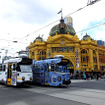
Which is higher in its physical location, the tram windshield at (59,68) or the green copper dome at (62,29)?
the green copper dome at (62,29)

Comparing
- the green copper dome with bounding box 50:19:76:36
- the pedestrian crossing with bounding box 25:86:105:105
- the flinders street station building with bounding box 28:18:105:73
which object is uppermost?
the green copper dome with bounding box 50:19:76:36

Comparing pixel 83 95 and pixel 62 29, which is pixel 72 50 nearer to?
pixel 62 29

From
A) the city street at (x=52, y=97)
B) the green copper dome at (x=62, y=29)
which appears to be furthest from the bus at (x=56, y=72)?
the green copper dome at (x=62, y=29)

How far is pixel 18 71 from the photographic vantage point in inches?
544

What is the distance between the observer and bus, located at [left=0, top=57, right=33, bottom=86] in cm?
1374

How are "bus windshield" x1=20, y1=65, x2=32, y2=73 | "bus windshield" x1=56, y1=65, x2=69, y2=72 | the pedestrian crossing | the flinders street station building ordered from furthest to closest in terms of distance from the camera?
1. the flinders street station building
2. "bus windshield" x1=56, y1=65, x2=69, y2=72
3. "bus windshield" x1=20, y1=65, x2=32, y2=73
4. the pedestrian crossing

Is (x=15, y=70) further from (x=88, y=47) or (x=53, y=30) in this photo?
(x=53, y=30)

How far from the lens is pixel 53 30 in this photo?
55375 mm

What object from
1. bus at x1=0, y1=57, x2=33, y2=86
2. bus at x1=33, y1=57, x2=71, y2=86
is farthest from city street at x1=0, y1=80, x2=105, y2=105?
bus at x1=33, y1=57, x2=71, y2=86

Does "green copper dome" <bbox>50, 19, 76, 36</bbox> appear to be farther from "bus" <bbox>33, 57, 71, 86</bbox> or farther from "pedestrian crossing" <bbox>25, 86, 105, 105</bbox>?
"pedestrian crossing" <bbox>25, 86, 105, 105</bbox>

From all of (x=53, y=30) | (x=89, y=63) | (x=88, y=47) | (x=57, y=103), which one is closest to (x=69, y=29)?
(x=53, y=30)

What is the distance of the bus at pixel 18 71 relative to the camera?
13.7 metres

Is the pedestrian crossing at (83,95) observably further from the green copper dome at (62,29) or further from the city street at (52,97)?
the green copper dome at (62,29)

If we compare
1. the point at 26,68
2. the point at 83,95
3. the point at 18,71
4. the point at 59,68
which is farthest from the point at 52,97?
the point at 26,68
